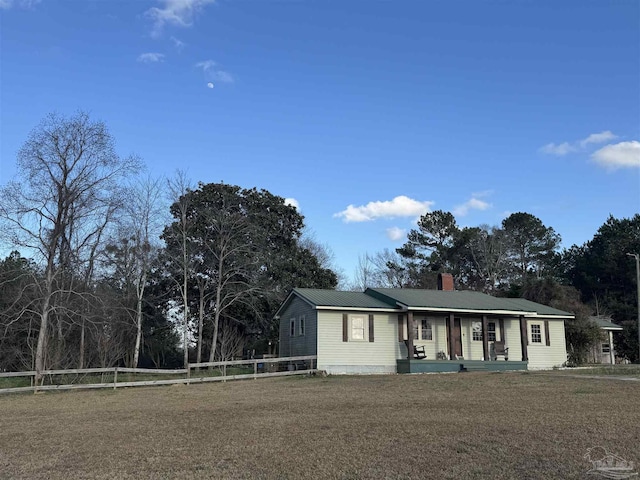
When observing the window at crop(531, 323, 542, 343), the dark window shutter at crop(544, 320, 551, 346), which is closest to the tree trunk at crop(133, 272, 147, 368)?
the window at crop(531, 323, 542, 343)

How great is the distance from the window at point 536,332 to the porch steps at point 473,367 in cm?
467

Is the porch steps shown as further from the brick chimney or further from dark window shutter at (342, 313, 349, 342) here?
the brick chimney

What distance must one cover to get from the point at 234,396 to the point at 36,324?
1780cm

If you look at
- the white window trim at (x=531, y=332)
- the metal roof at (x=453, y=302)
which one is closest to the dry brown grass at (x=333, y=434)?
the metal roof at (x=453, y=302)

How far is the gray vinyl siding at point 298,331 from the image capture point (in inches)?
962

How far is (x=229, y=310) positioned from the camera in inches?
1388

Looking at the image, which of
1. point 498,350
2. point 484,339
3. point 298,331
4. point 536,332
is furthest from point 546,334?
point 298,331

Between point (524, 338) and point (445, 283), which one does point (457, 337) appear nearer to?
point (524, 338)

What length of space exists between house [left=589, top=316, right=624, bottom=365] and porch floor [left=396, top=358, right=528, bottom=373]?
Answer: 10.7 meters

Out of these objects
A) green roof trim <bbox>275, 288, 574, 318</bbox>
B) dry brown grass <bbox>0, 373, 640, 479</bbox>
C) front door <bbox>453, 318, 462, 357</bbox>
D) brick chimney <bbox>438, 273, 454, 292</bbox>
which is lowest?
dry brown grass <bbox>0, 373, 640, 479</bbox>

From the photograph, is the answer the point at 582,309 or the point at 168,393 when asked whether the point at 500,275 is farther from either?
the point at 168,393

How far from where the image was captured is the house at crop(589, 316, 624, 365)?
32.8 metres

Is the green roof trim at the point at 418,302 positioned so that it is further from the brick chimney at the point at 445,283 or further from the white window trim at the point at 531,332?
the brick chimney at the point at 445,283

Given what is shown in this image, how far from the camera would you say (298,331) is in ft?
86.9
